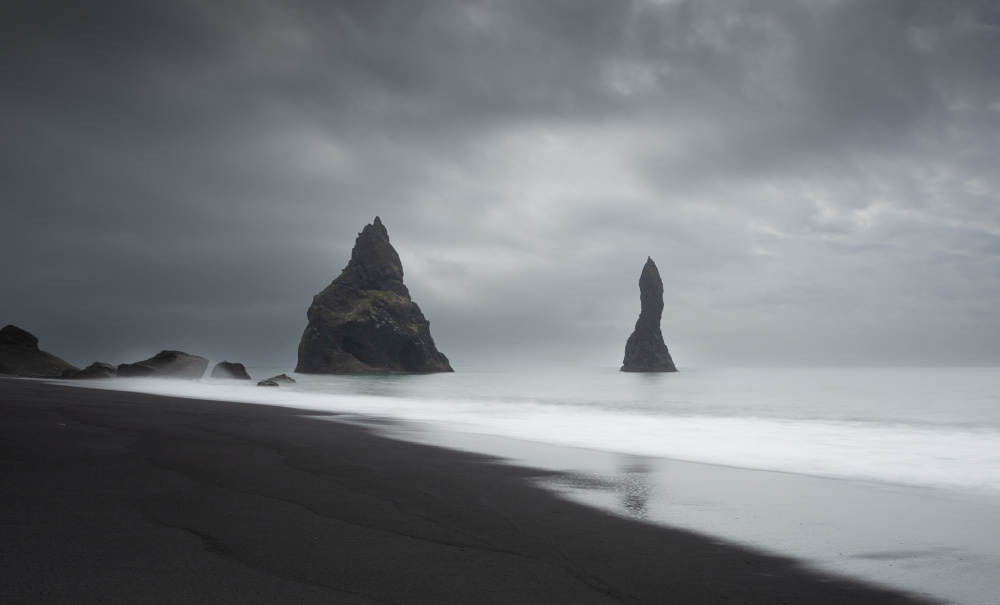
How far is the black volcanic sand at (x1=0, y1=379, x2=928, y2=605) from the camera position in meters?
3.20

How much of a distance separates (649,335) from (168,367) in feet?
442

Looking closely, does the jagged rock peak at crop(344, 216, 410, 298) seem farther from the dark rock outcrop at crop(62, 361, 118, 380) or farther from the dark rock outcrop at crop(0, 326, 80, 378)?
the dark rock outcrop at crop(62, 361, 118, 380)

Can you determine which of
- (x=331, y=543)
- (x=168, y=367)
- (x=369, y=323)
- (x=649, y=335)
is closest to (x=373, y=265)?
(x=369, y=323)

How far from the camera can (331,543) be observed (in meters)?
4.05

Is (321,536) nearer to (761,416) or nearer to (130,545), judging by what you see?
(130,545)

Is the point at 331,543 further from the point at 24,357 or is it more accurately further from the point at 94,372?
the point at 24,357

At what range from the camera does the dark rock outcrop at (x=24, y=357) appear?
172ft

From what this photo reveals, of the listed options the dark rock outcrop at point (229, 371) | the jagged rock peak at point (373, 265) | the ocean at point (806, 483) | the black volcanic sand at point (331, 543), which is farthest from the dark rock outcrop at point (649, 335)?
the black volcanic sand at point (331, 543)

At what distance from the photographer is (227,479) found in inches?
247

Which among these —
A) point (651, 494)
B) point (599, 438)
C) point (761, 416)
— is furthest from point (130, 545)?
point (761, 416)

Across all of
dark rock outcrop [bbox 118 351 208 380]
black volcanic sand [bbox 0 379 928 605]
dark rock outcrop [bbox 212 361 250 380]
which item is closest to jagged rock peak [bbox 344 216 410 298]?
dark rock outcrop [bbox 212 361 250 380]

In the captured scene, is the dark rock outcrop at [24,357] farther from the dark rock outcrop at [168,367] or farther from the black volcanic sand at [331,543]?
the black volcanic sand at [331,543]

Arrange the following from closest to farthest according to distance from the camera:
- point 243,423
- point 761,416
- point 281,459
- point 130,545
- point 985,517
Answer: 1. point 130,545
2. point 985,517
3. point 281,459
4. point 243,423
5. point 761,416

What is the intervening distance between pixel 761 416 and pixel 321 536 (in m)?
22.6
